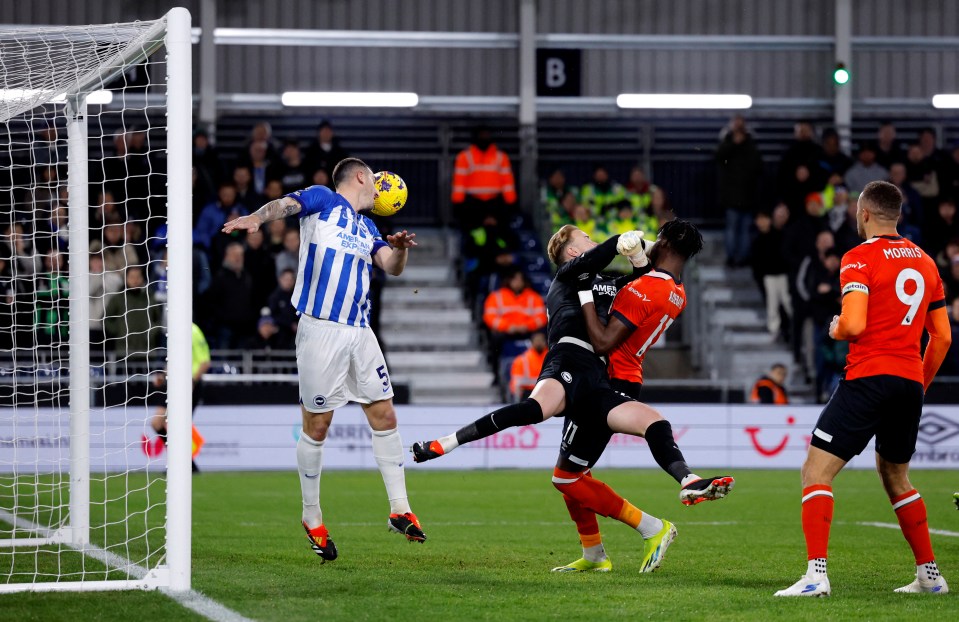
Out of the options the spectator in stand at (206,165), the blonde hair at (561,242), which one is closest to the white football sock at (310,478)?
the blonde hair at (561,242)

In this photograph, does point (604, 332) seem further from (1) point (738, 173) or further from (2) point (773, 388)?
(1) point (738, 173)

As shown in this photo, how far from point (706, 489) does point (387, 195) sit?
301 centimetres

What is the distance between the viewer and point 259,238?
20.7 m

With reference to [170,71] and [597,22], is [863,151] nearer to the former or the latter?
[597,22]

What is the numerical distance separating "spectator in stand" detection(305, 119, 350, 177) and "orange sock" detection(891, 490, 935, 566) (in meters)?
15.2

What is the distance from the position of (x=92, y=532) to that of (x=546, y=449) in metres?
9.82

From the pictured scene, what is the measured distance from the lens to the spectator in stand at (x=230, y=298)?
19578mm

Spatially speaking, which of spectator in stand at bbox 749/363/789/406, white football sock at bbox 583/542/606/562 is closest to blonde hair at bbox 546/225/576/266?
white football sock at bbox 583/542/606/562

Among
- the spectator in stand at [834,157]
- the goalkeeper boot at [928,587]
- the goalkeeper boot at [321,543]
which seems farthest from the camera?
the spectator in stand at [834,157]

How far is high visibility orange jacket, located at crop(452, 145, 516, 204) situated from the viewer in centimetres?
2239

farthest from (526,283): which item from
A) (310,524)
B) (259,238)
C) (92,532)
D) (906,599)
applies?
(906,599)

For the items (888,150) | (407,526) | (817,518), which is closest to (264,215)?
(407,526)

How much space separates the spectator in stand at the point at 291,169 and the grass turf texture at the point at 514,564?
7393 mm

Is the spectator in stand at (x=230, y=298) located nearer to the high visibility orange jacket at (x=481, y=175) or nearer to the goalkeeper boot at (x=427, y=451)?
the high visibility orange jacket at (x=481, y=175)
